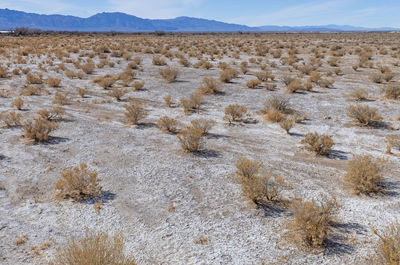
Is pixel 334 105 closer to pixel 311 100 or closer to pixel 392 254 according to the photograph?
pixel 311 100

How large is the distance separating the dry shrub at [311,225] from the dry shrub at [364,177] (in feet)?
5.38

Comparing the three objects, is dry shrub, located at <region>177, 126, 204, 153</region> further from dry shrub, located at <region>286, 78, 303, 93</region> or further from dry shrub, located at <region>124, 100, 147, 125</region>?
dry shrub, located at <region>286, 78, 303, 93</region>

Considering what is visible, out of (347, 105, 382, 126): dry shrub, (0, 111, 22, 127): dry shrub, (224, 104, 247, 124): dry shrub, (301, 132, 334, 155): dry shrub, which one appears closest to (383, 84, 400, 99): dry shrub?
(347, 105, 382, 126): dry shrub

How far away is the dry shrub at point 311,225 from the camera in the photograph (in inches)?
191

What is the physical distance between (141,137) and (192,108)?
393 cm

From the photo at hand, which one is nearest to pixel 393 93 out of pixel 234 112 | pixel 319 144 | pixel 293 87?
pixel 293 87

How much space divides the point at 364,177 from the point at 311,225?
2.53 m

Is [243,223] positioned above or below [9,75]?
below

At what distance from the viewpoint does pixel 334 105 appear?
1343 centimetres

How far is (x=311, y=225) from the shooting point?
488 centimetres

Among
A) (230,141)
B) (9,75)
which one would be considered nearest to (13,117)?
(230,141)

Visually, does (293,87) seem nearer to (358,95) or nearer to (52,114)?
(358,95)

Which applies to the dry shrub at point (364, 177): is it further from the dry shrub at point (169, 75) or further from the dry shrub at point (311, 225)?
the dry shrub at point (169, 75)

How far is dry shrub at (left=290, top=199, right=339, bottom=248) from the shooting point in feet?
15.9
